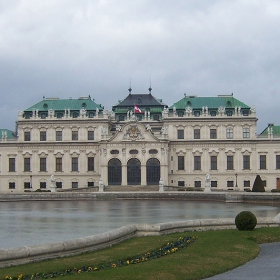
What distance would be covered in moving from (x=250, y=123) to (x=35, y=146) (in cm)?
3400

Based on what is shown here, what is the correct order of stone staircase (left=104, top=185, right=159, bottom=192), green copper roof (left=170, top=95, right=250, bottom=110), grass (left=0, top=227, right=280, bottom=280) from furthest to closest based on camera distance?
green copper roof (left=170, top=95, right=250, bottom=110)
stone staircase (left=104, top=185, right=159, bottom=192)
grass (left=0, top=227, right=280, bottom=280)

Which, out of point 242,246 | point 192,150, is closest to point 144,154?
point 192,150

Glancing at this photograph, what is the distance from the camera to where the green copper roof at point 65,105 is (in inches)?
3642

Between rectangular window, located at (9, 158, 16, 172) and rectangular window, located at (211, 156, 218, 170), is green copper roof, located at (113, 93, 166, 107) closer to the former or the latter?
rectangular window, located at (211, 156, 218, 170)

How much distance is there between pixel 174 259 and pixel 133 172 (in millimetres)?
68775

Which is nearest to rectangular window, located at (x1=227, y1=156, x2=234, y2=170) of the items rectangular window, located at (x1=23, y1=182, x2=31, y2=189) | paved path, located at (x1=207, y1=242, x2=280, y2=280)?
rectangular window, located at (x1=23, y1=182, x2=31, y2=189)

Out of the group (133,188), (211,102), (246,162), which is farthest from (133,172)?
(246,162)

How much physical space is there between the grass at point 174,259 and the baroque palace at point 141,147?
62362 millimetres

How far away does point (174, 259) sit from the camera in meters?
19.3

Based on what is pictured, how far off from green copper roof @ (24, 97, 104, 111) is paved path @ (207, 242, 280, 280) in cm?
7267

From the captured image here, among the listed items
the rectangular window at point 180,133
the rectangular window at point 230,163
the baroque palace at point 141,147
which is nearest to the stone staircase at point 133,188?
the baroque palace at point 141,147

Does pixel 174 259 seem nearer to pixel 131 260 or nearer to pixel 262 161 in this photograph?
pixel 131 260

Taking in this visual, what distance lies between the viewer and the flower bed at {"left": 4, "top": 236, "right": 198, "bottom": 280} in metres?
16.6

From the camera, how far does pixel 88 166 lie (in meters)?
91.2
